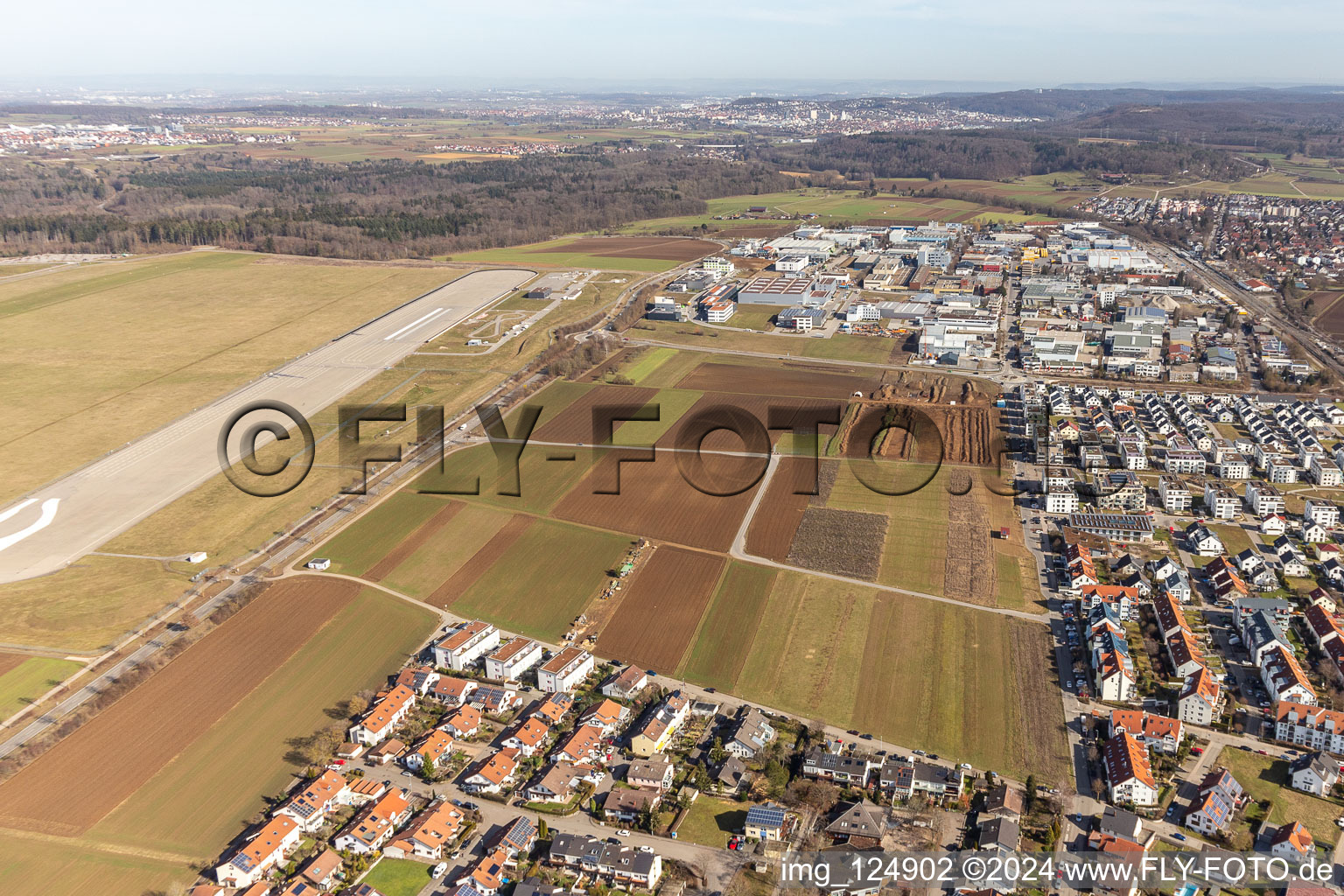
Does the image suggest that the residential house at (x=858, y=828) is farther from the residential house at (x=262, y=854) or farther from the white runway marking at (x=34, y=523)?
the white runway marking at (x=34, y=523)

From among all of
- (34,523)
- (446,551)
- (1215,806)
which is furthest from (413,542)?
(1215,806)

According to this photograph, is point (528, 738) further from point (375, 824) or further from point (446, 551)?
point (446, 551)

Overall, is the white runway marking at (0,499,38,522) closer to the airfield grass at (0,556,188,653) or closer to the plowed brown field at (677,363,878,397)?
the airfield grass at (0,556,188,653)

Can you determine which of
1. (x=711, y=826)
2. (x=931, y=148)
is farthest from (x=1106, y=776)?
(x=931, y=148)

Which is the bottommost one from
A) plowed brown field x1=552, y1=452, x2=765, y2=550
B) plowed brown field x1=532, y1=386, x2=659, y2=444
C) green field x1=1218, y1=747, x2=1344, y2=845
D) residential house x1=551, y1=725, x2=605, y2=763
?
residential house x1=551, y1=725, x2=605, y2=763

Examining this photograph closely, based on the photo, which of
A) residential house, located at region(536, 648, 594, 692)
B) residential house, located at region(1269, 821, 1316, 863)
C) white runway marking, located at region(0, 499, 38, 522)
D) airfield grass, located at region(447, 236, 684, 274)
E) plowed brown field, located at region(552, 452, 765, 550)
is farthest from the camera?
airfield grass, located at region(447, 236, 684, 274)

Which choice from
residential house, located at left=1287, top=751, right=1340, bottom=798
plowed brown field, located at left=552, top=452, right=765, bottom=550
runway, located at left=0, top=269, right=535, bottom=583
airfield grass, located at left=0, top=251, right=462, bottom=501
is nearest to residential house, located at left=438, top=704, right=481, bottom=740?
plowed brown field, located at left=552, top=452, right=765, bottom=550
